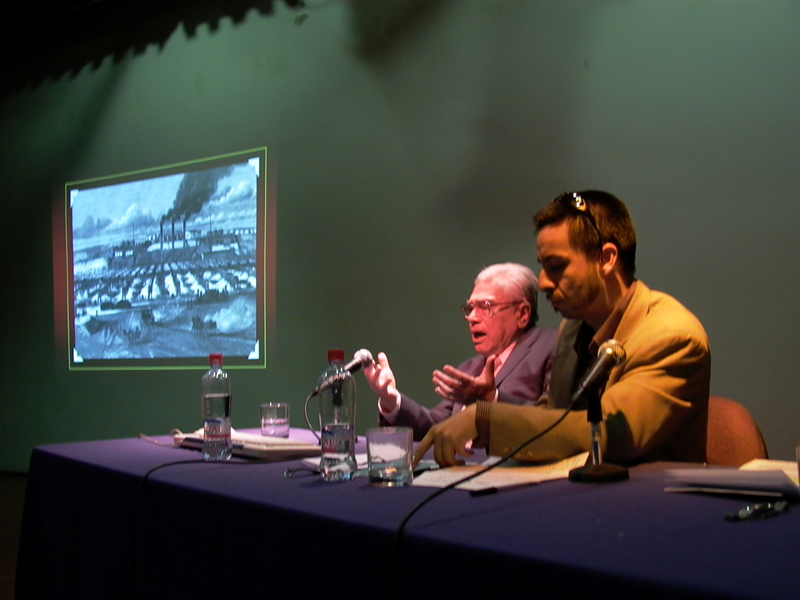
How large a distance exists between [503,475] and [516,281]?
1.34 meters

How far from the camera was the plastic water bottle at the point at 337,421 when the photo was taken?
133 cm

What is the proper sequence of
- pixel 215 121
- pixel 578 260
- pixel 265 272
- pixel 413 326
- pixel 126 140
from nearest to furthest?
1. pixel 578 260
2. pixel 413 326
3. pixel 265 272
4. pixel 215 121
5. pixel 126 140

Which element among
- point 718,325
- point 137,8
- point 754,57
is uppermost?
point 137,8

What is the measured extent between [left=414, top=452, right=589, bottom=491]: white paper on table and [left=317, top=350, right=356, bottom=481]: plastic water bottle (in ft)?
0.50

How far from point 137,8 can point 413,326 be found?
294 cm

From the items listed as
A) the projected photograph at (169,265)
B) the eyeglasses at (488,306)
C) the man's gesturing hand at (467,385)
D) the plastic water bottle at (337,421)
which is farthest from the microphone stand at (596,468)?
the projected photograph at (169,265)

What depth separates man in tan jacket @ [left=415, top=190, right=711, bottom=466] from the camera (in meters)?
1.30

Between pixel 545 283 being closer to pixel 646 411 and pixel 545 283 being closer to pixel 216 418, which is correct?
pixel 646 411

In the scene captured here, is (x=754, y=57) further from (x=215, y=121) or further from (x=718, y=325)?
(x=215, y=121)

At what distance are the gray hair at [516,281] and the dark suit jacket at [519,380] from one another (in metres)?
0.15

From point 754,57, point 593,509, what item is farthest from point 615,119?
point 593,509

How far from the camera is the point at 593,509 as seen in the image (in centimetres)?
96

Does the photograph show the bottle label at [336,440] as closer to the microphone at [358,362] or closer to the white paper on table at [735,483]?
the microphone at [358,362]

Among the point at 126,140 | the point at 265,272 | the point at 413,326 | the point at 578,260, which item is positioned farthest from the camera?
the point at 126,140
